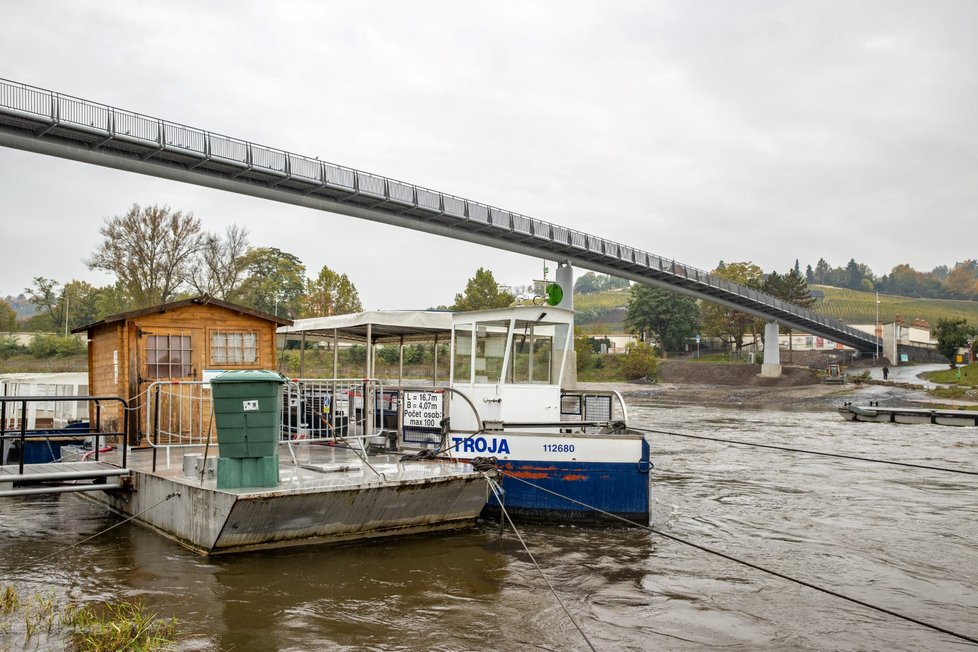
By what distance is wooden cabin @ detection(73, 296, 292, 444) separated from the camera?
570 inches

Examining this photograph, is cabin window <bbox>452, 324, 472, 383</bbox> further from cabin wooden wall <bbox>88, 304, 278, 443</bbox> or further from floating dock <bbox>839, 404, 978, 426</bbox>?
floating dock <bbox>839, 404, 978, 426</bbox>

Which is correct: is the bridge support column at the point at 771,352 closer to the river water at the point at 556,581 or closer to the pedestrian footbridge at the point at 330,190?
the pedestrian footbridge at the point at 330,190

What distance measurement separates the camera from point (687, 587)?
9.09 meters

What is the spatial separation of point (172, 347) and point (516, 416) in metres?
6.78

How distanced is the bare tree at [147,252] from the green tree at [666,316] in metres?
57.8

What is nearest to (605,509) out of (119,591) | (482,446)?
(482,446)

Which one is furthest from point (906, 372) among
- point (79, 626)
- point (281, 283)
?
point (79, 626)

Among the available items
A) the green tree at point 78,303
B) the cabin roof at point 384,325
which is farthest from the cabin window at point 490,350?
the green tree at point 78,303

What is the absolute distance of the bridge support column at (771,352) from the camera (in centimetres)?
7612

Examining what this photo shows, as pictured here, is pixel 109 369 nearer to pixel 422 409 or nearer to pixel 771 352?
pixel 422 409

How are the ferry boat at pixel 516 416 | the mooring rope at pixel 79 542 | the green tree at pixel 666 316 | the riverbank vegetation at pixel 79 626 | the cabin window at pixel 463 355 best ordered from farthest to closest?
the green tree at pixel 666 316 < the cabin window at pixel 463 355 < the ferry boat at pixel 516 416 < the mooring rope at pixel 79 542 < the riverbank vegetation at pixel 79 626

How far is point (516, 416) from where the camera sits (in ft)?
42.5

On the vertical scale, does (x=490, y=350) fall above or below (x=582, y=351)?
below

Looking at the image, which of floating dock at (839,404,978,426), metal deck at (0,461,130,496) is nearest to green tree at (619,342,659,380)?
floating dock at (839,404,978,426)
